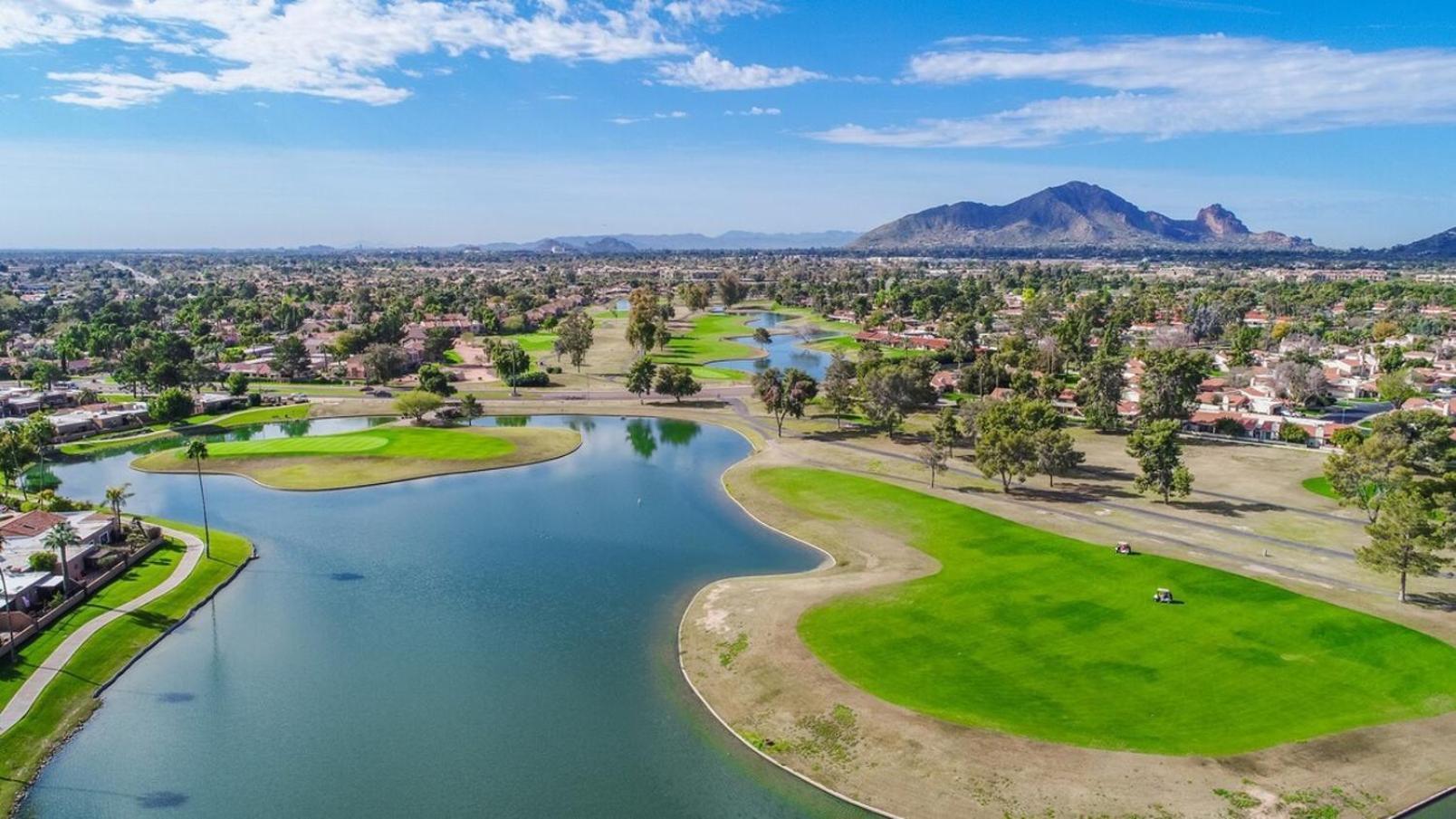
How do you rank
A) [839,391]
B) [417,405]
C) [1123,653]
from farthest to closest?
[839,391], [417,405], [1123,653]

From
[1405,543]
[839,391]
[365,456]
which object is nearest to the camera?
[1405,543]

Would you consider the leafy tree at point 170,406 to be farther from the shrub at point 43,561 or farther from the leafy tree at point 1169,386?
the leafy tree at point 1169,386

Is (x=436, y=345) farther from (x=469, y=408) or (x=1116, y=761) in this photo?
(x=1116, y=761)

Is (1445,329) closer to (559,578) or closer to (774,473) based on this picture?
(774,473)

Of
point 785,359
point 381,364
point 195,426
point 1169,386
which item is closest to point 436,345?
point 381,364

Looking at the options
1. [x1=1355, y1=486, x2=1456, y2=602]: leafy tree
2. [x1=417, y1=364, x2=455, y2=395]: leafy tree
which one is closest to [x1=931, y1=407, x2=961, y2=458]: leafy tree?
[x1=1355, y1=486, x2=1456, y2=602]: leafy tree
